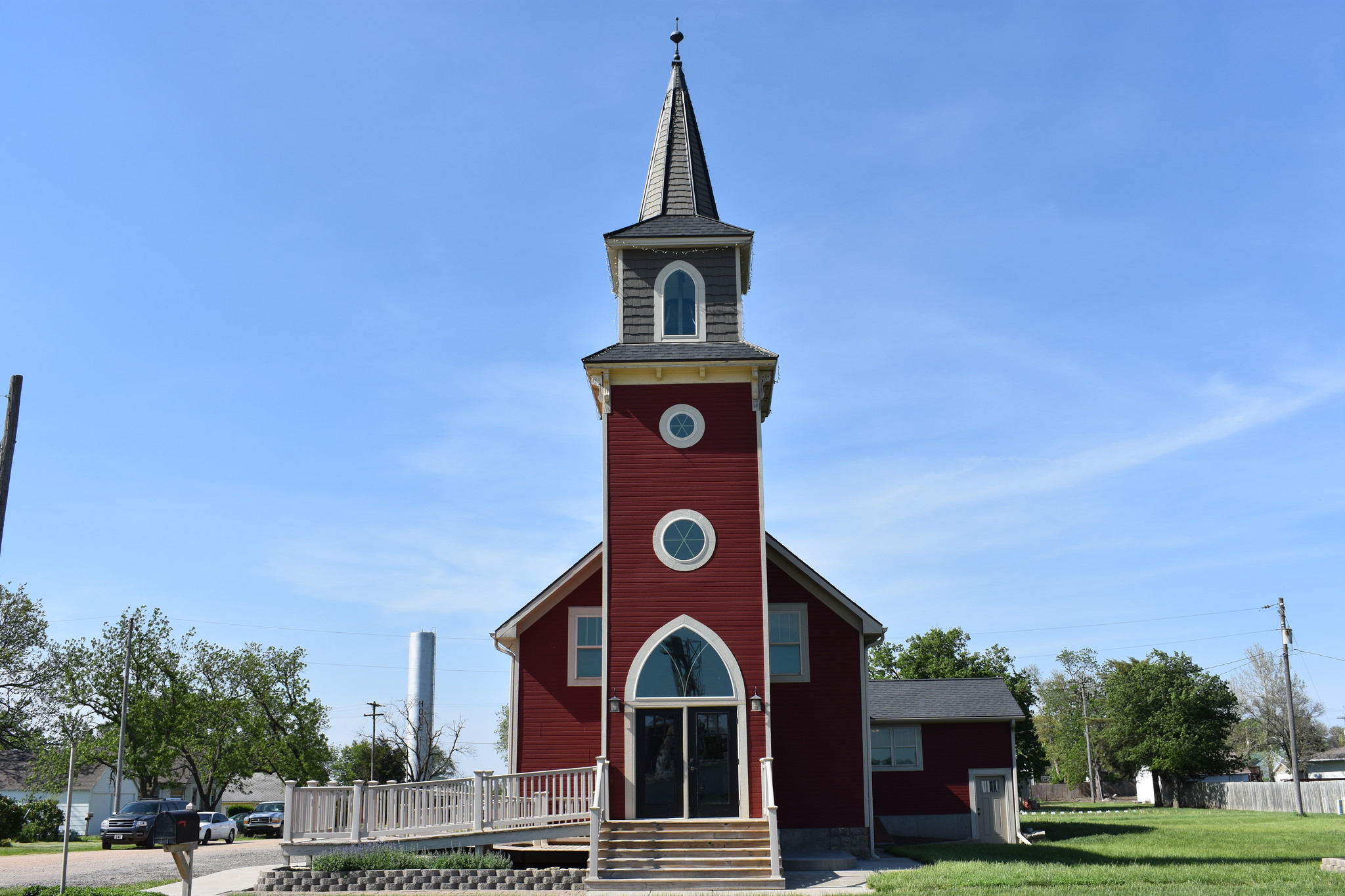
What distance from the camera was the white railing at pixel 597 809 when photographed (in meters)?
16.6

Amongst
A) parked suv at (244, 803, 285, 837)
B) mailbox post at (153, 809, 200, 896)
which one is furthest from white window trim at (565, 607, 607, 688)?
parked suv at (244, 803, 285, 837)

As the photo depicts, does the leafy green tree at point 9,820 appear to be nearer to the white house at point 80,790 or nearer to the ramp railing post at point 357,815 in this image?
the white house at point 80,790

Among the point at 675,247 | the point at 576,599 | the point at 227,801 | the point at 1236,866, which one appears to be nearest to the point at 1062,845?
the point at 1236,866

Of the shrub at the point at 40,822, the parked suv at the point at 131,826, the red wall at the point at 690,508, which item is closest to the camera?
the red wall at the point at 690,508

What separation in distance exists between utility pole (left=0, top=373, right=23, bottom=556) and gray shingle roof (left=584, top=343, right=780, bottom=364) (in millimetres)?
10228

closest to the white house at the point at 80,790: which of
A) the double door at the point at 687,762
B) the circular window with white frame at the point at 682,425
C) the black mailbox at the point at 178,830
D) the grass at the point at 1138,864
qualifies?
the double door at the point at 687,762

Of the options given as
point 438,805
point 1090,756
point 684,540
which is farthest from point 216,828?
point 1090,756

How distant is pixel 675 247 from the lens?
21234 mm

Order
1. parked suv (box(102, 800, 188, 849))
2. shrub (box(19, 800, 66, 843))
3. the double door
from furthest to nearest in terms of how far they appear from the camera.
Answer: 1. shrub (box(19, 800, 66, 843))
2. parked suv (box(102, 800, 188, 849))
3. the double door

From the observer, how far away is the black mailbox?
10.7 meters

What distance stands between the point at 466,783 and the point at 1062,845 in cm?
1409

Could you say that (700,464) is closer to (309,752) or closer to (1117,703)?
(309,752)

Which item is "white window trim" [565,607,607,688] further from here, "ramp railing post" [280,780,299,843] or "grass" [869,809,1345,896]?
"grass" [869,809,1345,896]

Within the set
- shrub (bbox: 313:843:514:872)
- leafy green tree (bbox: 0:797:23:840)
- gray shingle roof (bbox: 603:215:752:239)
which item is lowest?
leafy green tree (bbox: 0:797:23:840)
